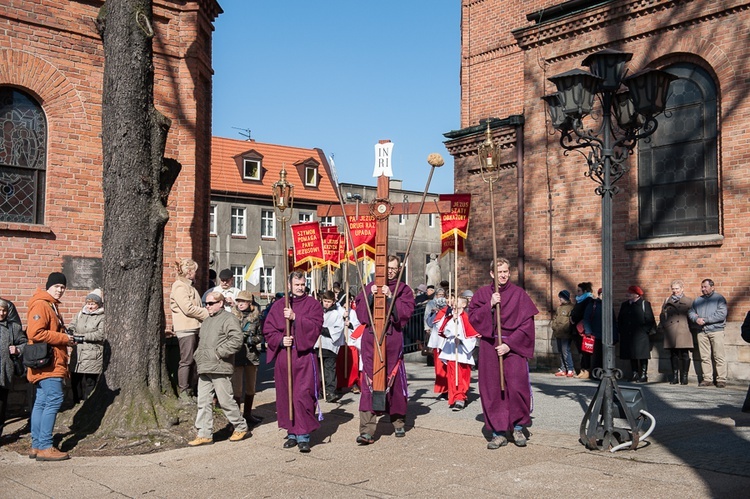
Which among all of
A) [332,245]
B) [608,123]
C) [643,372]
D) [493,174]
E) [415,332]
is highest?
[608,123]

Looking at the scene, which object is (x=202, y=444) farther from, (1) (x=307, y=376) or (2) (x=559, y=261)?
(2) (x=559, y=261)

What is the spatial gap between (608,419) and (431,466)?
5.95ft

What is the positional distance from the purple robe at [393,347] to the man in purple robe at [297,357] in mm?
617

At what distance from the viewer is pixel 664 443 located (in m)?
8.16

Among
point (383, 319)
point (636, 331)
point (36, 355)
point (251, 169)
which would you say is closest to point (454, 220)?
point (636, 331)

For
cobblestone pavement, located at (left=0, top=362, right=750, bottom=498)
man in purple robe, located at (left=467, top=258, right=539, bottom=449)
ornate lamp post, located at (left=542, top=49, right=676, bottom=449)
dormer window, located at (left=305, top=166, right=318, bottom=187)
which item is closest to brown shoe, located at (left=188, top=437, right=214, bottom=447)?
cobblestone pavement, located at (left=0, top=362, right=750, bottom=498)

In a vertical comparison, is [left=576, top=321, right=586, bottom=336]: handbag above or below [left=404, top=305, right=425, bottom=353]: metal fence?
above

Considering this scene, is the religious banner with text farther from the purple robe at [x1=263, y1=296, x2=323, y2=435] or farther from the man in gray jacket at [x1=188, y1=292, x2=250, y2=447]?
the man in gray jacket at [x1=188, y1=292, x2=250, y2=447]

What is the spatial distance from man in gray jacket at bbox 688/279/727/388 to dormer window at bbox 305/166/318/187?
38.0 meters

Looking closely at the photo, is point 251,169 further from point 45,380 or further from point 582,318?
point 45,380

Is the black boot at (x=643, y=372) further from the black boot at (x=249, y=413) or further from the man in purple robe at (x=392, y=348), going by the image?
the black boot at (x=249, y=413)

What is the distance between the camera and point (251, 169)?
160 feet

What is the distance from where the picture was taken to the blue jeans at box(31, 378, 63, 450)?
8.37 metres

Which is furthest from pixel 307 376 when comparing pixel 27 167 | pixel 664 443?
pixel 27 167
